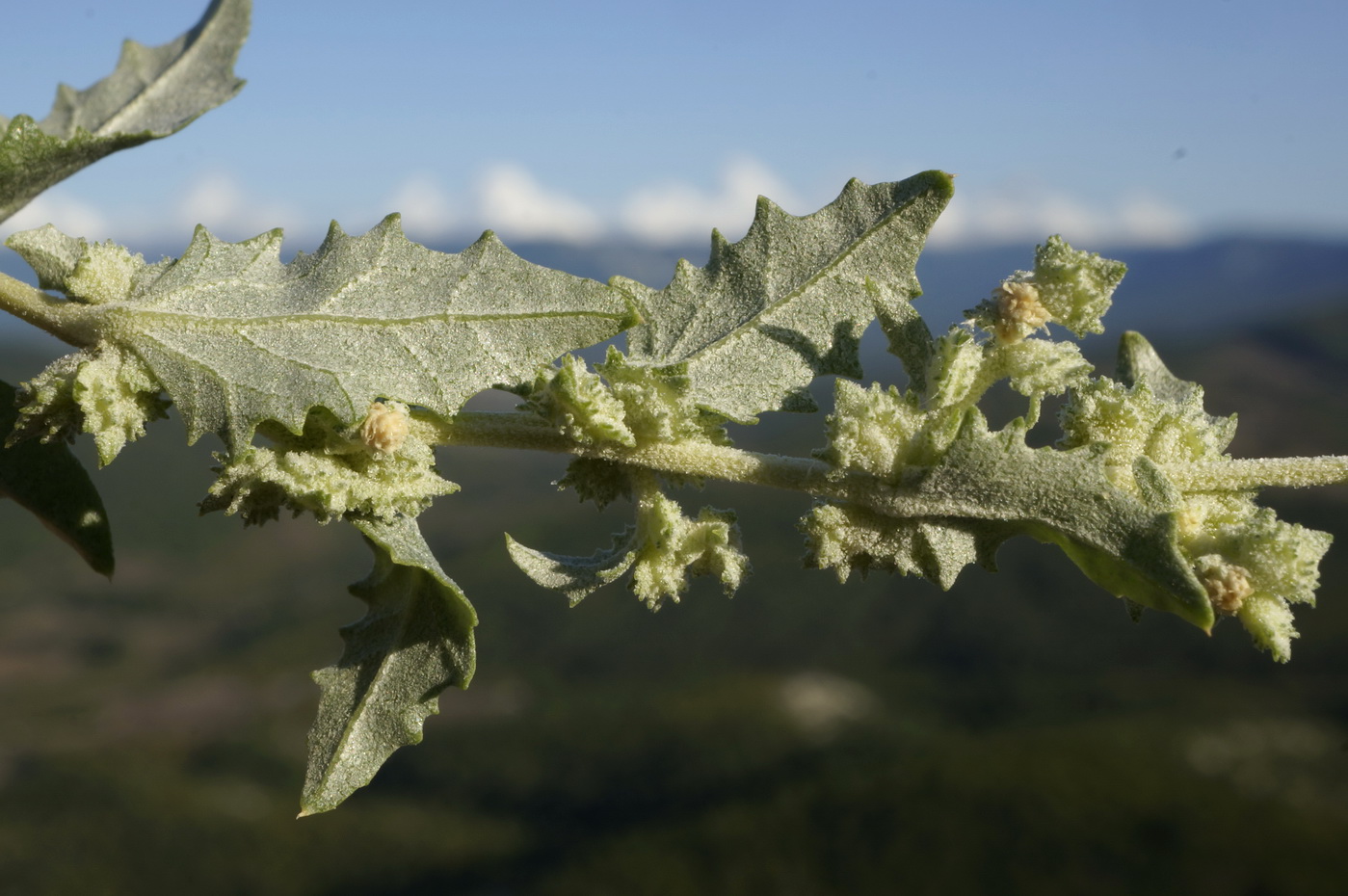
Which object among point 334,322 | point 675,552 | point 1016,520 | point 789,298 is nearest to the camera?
point 1016,520

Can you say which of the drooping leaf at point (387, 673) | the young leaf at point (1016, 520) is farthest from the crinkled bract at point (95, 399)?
the young leaf at point (1016, 520)

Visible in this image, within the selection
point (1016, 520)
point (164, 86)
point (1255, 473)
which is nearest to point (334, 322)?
point (1016, 520)

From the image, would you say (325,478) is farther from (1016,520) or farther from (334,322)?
(1016,520)

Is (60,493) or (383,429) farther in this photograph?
(60,493)

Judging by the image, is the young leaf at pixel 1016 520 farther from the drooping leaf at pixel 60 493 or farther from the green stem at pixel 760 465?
the drooping leaf at pixel 60 493

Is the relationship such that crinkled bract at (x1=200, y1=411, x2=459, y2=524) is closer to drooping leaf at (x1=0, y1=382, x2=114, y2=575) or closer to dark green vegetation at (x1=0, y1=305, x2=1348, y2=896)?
drooping leaf at (x1=0, y1=382, x2=114, y2=575)

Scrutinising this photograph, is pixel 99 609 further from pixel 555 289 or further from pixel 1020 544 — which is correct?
pixel 555 289

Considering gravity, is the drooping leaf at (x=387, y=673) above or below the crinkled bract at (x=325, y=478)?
below

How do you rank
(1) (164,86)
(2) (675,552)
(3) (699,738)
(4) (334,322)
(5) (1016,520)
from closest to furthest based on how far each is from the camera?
(5) (1016,520)
(4) (334,322)
(2) (675,552)
(1) (164,86)
(3) (699,738)
